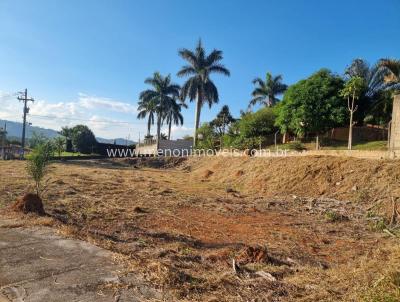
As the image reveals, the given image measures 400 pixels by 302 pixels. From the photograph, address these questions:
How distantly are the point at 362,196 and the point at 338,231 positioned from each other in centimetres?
322

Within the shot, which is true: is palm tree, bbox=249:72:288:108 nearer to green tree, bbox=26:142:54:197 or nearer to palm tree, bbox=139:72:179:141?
palm tree, bbox=139:72:179:141

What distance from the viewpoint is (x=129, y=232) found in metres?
6.97

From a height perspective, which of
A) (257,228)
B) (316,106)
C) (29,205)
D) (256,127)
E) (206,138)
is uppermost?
(316,106)

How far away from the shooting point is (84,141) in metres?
42.9

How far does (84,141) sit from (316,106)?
3017cm

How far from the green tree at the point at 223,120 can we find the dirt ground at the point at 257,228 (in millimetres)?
→ 20018

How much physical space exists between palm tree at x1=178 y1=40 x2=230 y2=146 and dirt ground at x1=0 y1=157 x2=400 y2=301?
16.6m

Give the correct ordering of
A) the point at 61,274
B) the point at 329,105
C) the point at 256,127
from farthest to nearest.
Result: the point at 256,127, the point at 329,105, the point at 61,274

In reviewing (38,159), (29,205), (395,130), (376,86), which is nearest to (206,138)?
(376,86)

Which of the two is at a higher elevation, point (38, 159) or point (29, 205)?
point (38, 159)

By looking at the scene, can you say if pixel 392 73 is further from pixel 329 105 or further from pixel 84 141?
pixel 84 141

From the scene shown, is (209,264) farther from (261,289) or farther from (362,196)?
(362,196)

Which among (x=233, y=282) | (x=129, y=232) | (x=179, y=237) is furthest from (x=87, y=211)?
(x=233, y=282)

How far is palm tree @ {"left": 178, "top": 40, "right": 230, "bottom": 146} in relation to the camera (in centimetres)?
3353
